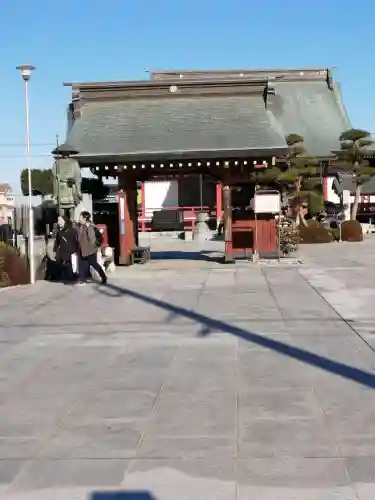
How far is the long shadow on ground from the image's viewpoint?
23.9ft

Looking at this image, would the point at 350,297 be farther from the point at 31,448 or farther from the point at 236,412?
the point at 31,448

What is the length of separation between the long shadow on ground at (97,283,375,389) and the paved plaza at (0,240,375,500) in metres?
0.03

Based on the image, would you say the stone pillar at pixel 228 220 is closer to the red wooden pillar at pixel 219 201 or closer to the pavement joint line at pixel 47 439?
the pavement joint line at pixel 47 439

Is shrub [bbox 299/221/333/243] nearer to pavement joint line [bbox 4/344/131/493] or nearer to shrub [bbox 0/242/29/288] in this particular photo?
shrub [bbox 0/242/29/288]

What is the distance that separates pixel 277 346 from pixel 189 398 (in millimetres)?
2508

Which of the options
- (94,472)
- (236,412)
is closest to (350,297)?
Result: (236,412)

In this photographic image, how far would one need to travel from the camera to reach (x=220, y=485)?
4445 mm

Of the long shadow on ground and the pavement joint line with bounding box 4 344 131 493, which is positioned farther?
the long shadow on ground

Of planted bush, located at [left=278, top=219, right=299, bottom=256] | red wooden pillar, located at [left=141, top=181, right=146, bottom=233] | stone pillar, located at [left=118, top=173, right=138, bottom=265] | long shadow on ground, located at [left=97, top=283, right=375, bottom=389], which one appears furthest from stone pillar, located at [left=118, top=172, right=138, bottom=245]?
red wooden pillar, located at [left=141, top=181, right=146, bottom=233]

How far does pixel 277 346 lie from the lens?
28.8 ft

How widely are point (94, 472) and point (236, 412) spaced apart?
169 cm

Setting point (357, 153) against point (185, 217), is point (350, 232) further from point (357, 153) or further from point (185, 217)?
point (185, 217)

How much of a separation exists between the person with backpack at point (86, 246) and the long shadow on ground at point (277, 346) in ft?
9.19

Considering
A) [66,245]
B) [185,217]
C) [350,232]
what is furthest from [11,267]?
[185,217]
